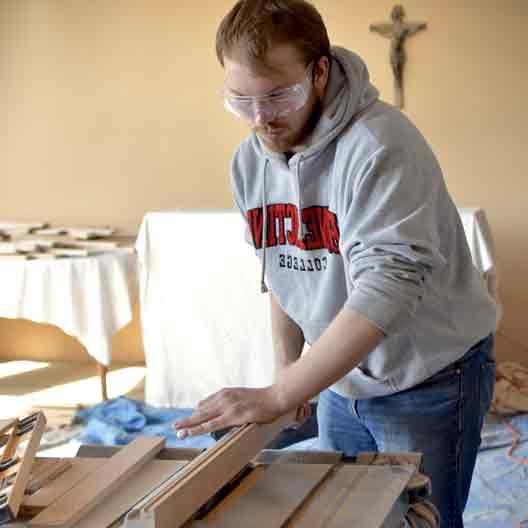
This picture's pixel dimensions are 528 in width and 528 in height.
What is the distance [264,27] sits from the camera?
1.37 meters

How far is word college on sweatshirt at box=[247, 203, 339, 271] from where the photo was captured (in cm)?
158

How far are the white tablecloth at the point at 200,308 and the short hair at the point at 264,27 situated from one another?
2757 mm

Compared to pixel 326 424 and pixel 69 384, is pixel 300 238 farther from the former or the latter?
pixel 69 384

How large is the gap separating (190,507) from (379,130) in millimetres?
673

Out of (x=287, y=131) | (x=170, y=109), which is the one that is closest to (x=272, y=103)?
(x=287, y=131)

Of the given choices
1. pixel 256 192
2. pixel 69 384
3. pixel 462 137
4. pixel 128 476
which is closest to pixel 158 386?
pixel 69 384

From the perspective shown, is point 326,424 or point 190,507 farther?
point 326,424

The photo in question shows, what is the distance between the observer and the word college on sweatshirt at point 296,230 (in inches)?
62.1

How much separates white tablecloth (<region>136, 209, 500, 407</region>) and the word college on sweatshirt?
2410mm

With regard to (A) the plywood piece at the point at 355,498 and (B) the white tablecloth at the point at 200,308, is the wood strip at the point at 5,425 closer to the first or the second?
(A) the plywood piece at the point at 355,498

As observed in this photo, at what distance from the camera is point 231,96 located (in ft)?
4.74

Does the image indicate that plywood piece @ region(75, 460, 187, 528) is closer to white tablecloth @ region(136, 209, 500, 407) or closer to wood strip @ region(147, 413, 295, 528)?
wood strip @ region(147, 413, 295, 528)

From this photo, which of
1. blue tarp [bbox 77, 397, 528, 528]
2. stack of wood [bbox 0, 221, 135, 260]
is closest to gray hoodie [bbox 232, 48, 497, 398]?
blue tarp [bbox 77, 397, 528, 528]

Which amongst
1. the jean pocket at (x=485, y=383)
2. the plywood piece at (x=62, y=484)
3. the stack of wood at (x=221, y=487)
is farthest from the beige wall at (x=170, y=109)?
the plywood piece at (x=62, y=484)
